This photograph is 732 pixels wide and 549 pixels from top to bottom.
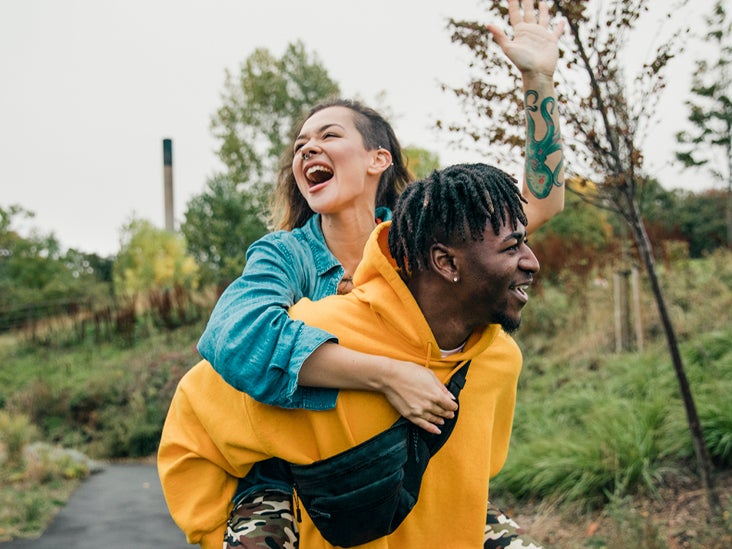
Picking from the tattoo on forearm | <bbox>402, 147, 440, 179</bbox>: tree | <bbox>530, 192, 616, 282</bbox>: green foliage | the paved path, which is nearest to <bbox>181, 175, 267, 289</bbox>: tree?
<bbox>402, 147, 440, 179</bbox>: tree

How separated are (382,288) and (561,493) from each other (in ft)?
17.7

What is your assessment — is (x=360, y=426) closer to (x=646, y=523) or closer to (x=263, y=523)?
(x=263, y=523)

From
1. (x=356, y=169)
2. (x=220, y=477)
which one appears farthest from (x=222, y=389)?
(x=356, y=169)

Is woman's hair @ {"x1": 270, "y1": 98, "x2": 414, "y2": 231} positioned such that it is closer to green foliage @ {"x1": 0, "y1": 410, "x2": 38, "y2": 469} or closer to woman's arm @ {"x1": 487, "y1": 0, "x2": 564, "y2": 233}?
woman's arm @ {"x1": 487, "y1": 0, "x2": 564, "y2": 233}

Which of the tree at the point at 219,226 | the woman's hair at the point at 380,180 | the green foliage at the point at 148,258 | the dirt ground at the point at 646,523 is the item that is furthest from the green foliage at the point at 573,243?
the green foliage at the point at 148,258

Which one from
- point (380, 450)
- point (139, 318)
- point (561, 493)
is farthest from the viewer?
point (139, 318)

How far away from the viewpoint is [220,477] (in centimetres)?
241

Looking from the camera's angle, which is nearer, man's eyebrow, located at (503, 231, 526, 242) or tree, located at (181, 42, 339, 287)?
man's eyebrow, located at (503, 231, 526, 242)

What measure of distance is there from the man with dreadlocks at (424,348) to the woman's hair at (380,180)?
796 mm

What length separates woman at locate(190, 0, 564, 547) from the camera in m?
2.11

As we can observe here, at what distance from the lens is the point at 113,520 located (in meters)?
9.25

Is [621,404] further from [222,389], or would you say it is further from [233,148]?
[233,148]

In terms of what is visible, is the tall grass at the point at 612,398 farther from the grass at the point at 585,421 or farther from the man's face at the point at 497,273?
the man's face at the point at 497,273

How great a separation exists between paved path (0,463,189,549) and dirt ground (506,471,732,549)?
4034mm
